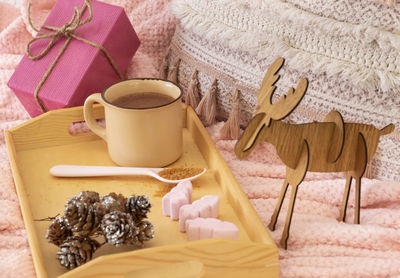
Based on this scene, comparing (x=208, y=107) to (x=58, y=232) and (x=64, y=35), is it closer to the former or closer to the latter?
(x=64, y=35)

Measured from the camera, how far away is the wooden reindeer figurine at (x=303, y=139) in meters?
0.64

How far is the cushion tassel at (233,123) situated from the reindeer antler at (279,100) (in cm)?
24

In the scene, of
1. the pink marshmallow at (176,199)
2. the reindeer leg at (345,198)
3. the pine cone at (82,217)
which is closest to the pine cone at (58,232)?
the pine cone at (82,217)

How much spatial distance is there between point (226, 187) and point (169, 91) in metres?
0.20

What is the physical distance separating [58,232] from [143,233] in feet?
0.34

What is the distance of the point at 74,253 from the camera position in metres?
0.61

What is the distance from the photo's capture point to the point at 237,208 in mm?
722

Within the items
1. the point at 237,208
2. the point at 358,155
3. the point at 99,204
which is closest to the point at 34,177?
the point at 99,204

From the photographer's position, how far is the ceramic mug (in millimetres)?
791

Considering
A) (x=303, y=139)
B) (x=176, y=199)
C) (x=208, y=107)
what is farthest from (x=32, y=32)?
(x=303, y=139)

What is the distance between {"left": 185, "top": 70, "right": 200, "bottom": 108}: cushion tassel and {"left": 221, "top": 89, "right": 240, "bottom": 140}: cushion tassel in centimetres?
9

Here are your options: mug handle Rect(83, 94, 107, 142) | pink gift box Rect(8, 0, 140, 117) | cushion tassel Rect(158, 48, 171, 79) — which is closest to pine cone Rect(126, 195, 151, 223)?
mug handle Rect(83, 94, 107, 142)

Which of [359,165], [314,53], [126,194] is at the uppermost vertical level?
[314,53]

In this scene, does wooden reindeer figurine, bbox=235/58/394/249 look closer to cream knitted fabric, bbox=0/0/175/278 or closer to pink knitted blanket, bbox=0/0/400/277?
pink knitted blanket, bbox=0/0/400/277
